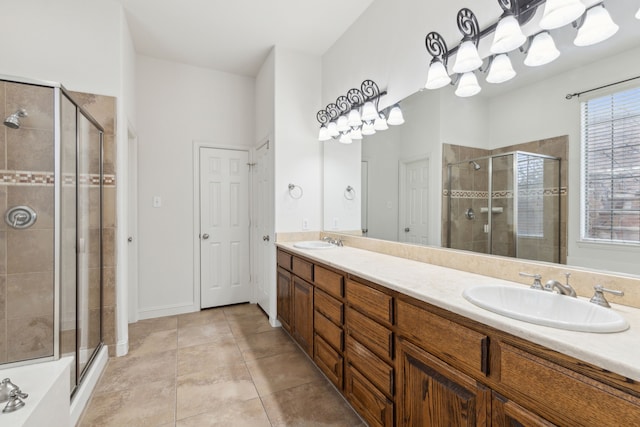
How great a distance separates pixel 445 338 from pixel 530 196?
0.84 metres

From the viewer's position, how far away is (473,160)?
1.64 m

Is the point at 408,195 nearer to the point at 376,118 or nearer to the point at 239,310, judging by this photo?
the point at 376,118

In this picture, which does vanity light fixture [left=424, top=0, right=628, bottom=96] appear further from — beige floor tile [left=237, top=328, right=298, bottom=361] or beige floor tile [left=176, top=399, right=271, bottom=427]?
beige floor tile [left=237, top=328, right=298, bottom=361]

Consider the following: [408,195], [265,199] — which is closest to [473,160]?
[408,195]

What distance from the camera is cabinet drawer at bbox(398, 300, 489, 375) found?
955mm

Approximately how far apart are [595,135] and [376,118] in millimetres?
1448

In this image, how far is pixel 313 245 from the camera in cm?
277

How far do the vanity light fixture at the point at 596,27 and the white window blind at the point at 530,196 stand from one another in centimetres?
47

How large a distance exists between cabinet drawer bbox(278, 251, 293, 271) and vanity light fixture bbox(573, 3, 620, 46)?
2178mm

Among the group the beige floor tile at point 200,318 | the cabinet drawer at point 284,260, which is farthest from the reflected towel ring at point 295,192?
the beige floor tile at point 200,318

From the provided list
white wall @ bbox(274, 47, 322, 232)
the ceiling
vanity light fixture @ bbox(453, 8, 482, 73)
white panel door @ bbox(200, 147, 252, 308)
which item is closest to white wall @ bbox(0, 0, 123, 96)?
the ceiling

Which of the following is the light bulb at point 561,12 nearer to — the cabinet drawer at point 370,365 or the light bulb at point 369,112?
the light bulb at point 369,112

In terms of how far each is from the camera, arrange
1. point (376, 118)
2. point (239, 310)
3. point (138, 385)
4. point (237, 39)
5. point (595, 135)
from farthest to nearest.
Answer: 1. point (239, 310)
2. point (237, 39)
3. point (376, 118)
4. point (138, 385)
5. point (595, 135)

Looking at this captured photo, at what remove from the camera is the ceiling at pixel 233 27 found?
2.45 m
